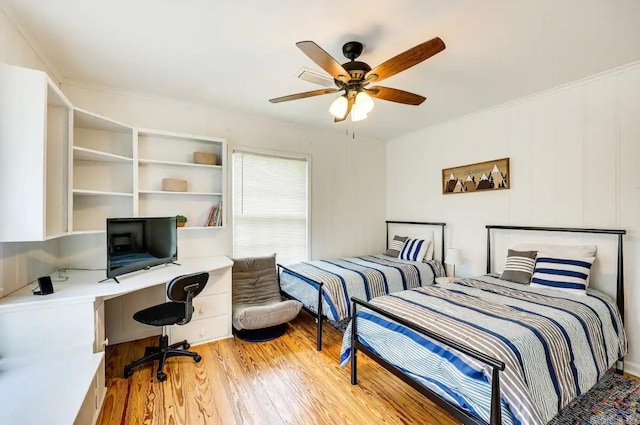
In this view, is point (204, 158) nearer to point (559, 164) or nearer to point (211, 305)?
point (211, 305)

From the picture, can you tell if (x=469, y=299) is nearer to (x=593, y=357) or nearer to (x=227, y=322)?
(x=593, y=357)

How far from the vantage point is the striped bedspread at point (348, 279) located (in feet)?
9.82

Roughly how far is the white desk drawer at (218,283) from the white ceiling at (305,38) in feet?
6.28

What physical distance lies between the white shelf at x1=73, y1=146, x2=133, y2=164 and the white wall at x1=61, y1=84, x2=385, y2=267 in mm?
498

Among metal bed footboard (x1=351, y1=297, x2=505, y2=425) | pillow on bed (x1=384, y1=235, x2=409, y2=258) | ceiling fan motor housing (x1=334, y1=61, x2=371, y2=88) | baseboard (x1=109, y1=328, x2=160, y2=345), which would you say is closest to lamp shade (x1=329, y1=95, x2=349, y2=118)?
ceiling fan motor housing (x1=334, y1=61, x2=371, y2=88)

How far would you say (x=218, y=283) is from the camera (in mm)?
2986

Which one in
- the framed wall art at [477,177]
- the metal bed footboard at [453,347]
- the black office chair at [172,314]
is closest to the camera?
the metal bed footboard at [453,347]

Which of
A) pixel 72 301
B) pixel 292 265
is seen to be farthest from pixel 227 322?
pixel 72 301

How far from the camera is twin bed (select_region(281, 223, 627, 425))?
145cm

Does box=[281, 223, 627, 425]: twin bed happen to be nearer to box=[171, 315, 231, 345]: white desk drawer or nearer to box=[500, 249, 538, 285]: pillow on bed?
box=[500, 249, 538, 285]: pillow on bed

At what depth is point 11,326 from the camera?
5.55ft

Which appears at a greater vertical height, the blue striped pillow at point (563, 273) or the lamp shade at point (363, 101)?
the lamp shade at point (363, 101)

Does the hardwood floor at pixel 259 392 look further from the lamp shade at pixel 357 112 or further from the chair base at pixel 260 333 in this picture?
the lamp shade at pixel 357 112

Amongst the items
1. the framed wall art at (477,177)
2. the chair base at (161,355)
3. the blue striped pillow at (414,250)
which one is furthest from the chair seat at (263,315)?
the framed wall art at (477,177)
